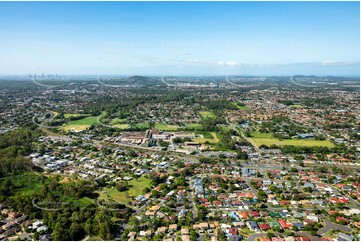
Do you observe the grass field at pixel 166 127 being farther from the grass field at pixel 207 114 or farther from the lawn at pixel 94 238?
the lawn at pixel 94 238

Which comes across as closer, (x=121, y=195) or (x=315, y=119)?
(x=121, y=195)

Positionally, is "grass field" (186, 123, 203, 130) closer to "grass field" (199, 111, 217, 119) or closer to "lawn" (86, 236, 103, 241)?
"grass field" (199, 111, 217, 119)

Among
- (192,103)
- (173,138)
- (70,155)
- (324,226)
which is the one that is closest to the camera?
(324,226)

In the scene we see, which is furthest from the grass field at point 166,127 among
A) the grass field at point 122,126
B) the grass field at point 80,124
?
the grass field at point 80,124

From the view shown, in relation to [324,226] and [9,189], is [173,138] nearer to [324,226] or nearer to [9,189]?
[9,189]

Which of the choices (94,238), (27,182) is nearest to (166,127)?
(27,182)

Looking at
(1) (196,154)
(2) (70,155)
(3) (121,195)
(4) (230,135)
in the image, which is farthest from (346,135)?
(2) (70,155)

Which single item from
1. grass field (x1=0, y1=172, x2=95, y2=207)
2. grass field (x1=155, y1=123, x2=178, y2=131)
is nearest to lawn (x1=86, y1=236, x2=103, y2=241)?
grass field (x1=0, y1=172, x2=95, y2=207)

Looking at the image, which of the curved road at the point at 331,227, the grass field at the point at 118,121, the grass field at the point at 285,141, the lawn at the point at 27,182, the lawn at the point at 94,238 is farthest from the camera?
the grass field at the point at 118,121
